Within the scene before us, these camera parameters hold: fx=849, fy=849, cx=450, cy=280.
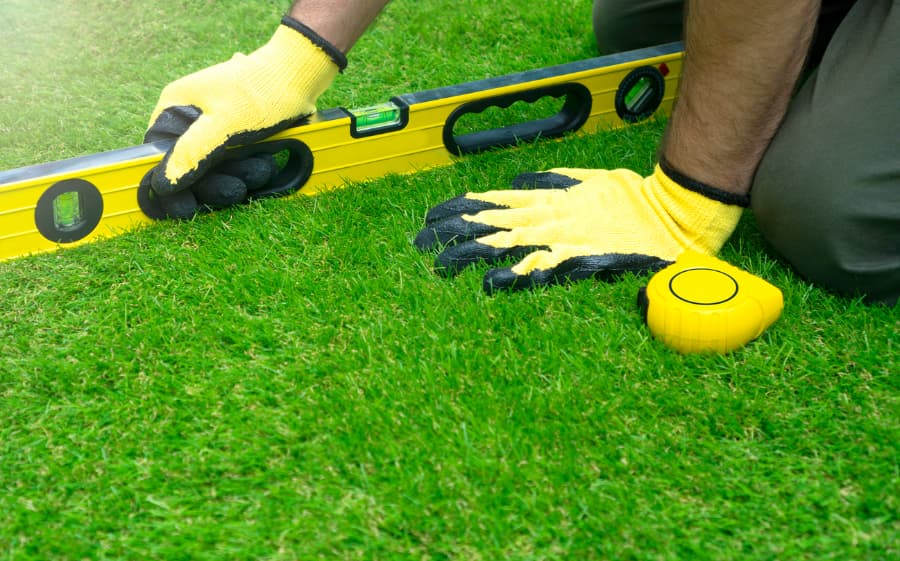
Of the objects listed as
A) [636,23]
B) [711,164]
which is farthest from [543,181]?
[636,23]

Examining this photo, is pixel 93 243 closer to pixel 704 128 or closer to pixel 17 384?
pixel 17 384

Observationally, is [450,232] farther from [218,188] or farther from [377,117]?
[218,188]

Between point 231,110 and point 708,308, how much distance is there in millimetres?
1395

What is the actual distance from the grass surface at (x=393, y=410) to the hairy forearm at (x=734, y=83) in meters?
0.31

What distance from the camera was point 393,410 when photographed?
180 cm

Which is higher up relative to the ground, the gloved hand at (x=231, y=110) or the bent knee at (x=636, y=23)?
the gloved hand at (x=231, y=110)

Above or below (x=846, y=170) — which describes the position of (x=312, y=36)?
above

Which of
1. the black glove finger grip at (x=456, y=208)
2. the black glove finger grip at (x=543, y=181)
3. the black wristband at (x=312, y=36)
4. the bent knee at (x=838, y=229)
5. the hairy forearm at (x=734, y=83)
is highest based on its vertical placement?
the black wristband at (x=312, y=36)

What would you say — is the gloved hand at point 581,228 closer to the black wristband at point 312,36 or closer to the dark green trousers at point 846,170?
the dark green trousers at point 846,170

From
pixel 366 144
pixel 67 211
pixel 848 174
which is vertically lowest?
pixel 848 174

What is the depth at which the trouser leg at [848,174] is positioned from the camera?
2062 mm

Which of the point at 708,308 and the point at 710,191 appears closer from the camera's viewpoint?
the point at 708,308

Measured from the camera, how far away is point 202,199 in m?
2.50

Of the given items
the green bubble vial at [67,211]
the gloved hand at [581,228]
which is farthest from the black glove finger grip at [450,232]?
the green bubble vial at [67,211]
